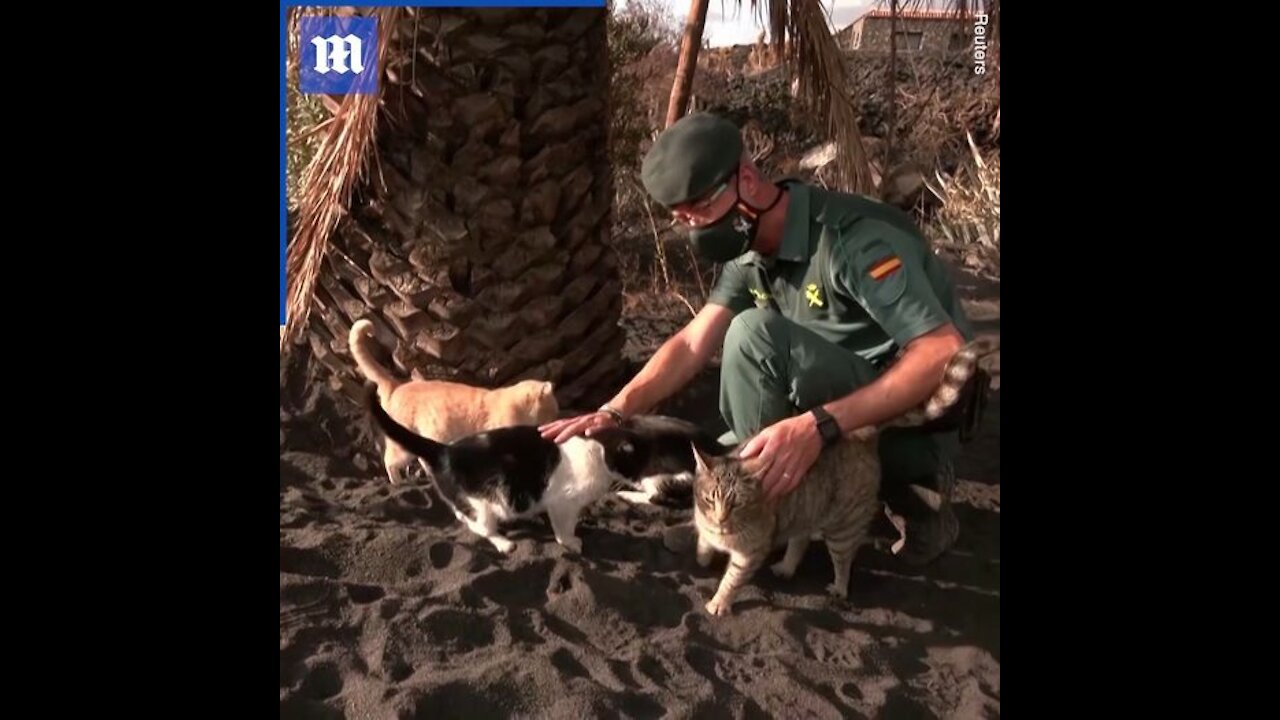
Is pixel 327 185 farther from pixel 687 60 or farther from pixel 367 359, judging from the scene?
pixel 687 60

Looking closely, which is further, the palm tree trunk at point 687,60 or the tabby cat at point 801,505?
the palm tree trunk at point 687,60

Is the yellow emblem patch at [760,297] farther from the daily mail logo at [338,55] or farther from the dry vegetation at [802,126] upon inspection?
the daily mail logo at [338,55]

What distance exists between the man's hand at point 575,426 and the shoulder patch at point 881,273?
26.9 inches

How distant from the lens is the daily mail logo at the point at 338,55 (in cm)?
198

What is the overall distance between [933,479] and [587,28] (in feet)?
4.61

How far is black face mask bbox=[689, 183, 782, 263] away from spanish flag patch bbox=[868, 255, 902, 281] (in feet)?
0.87

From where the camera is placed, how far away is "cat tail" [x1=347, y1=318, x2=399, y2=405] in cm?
240

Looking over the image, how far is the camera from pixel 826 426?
2.03 m

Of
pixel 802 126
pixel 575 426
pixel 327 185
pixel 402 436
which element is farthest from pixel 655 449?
pixel 327 185

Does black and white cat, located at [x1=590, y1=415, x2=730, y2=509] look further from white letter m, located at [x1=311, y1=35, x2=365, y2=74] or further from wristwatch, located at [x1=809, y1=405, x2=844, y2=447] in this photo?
white letter m, located at [x1=311, y1=35, x2=365, y2=74]

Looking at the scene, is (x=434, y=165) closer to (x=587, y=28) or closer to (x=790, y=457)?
(x=587, y=28)

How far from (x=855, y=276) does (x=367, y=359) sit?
1263 millimetres

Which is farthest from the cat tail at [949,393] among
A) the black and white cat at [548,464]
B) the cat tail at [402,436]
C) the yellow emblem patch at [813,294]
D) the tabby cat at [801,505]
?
the cat tail at [402,436]

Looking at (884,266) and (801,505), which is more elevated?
(884,266)
